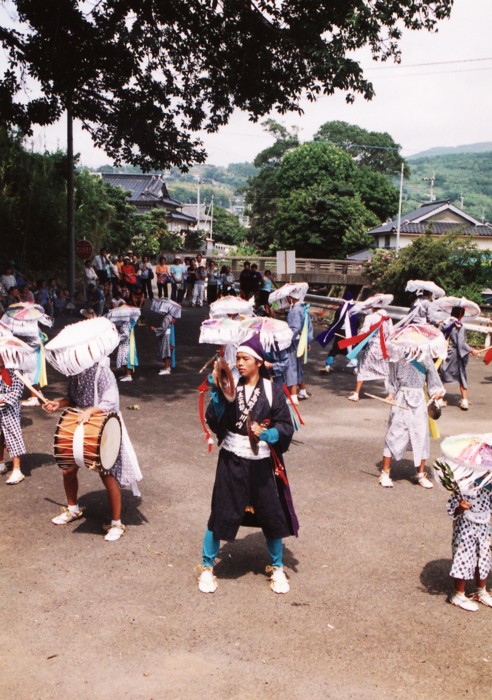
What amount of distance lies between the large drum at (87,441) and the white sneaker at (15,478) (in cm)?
181

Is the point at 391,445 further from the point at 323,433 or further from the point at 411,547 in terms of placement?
the point at 323,433

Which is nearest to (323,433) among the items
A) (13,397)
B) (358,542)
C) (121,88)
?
(358,542)

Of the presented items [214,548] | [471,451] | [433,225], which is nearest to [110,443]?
[214,548]

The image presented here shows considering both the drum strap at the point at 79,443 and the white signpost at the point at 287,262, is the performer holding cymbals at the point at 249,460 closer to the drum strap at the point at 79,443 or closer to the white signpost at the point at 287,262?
the drum strap at the point at 79,443

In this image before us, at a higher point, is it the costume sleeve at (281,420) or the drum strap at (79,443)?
the costume sleeve at (281,420)

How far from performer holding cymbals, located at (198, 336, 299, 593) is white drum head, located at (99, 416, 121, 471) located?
3.74 feet

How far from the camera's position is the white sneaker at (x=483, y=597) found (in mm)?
5473

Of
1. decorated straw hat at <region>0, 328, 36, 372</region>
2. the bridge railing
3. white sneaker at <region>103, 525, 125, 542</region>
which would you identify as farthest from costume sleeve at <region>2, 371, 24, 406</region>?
the bridge railing

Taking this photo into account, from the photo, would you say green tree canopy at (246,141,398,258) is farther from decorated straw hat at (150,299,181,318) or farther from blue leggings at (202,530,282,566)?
blue leggings at (202,530,282,566)

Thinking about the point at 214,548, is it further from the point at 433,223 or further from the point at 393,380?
the point at 433,223

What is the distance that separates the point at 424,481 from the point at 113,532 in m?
3.79

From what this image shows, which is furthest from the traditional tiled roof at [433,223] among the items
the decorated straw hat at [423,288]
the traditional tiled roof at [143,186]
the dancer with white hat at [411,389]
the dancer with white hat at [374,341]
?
the dancer with white hat at [411,389]

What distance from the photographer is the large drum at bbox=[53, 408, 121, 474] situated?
611 centimetres

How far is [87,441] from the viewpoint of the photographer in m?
6.12
